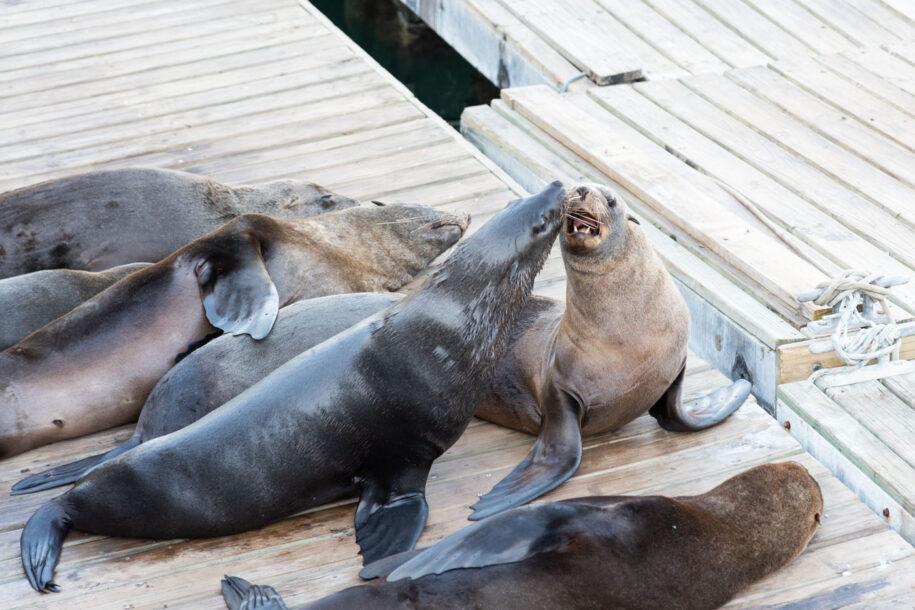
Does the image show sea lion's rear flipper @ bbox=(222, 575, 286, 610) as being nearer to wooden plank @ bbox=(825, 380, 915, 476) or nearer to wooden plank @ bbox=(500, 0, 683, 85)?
wooden plank @ bbox=(825, 380, 915, 476)

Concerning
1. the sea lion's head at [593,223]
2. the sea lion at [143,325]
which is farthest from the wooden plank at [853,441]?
the sea lion at [143,325]

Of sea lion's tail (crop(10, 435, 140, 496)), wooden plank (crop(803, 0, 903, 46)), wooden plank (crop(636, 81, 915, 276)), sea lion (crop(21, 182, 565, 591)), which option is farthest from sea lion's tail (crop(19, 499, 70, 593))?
wooden plank (crop(803, 0, 903, 46))

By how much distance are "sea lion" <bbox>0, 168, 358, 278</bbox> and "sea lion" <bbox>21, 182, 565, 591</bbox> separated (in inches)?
64.6

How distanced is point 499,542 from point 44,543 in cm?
130

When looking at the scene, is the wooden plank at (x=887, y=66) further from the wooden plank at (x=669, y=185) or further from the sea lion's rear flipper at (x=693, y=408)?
the sea lion's rear flipper at (x=693, y=408)

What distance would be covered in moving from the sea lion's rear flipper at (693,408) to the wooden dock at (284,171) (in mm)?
45

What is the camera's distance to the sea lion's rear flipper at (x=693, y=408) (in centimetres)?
357

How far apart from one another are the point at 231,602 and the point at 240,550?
261mm

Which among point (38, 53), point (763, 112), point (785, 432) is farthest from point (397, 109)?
point (785, 432)

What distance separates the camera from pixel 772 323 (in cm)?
425

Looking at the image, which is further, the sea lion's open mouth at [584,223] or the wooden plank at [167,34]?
the wooden plank at [167,34]

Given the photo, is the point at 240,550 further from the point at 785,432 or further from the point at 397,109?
the point at 397,109

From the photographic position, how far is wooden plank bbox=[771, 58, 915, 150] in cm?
565

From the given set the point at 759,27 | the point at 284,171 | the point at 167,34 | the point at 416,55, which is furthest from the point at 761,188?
the point at 416,55
